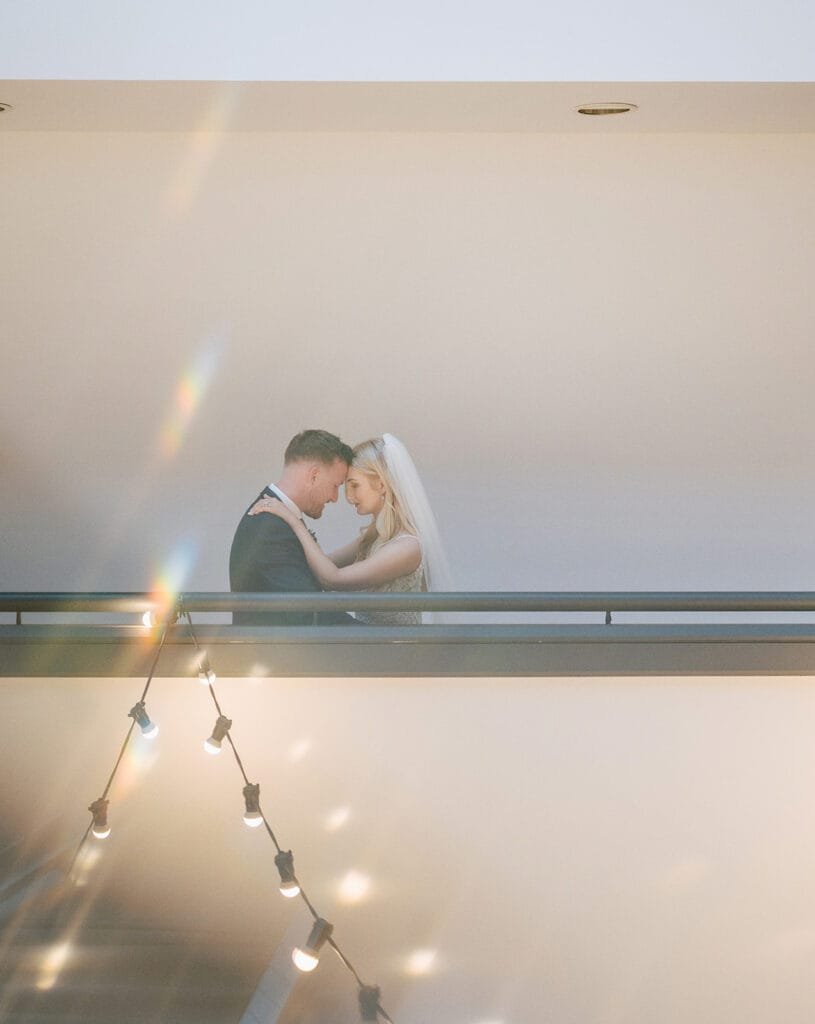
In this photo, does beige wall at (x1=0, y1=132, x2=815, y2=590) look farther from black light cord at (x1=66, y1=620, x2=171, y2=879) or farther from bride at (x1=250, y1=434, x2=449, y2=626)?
black light cord at (x1=66, y1=620, x2=171, y2=879)

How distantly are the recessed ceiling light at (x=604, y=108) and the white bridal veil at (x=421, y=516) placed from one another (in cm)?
138

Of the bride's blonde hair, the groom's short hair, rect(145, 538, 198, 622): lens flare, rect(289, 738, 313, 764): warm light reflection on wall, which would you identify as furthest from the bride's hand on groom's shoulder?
rect(145, 538, 198, 622): lens flare

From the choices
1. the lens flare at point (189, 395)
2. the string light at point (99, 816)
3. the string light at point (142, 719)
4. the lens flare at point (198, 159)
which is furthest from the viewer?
the lens flare at point (189, 395)

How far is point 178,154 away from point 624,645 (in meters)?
2.70

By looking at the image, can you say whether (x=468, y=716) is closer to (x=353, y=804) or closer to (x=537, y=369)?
(x=353, y=804)

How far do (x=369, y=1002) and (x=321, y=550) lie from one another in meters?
1.41

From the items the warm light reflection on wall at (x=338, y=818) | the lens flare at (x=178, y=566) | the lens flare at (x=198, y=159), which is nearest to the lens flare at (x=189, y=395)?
the lens flare at (x=178, y=566)

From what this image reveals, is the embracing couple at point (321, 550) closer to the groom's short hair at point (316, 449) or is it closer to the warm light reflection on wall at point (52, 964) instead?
the groom's short hair at point (316, 449)

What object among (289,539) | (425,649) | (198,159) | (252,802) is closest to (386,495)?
(289,539)

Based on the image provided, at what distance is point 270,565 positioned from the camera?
4.01 m

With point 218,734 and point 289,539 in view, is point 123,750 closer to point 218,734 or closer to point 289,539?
point 218,734

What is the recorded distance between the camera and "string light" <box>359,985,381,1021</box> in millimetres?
3699

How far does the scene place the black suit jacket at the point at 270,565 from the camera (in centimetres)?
400

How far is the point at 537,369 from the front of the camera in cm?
573
